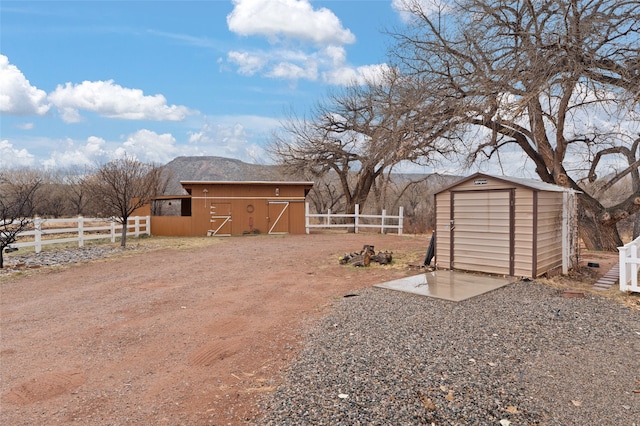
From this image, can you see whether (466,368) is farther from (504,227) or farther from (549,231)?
(549,231)

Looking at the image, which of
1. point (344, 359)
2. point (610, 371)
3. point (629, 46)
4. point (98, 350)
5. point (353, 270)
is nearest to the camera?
point (610, 371)

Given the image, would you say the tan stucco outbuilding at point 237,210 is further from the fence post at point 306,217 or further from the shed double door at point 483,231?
the shed double door at point 483,231

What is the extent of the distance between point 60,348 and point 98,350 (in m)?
0.48

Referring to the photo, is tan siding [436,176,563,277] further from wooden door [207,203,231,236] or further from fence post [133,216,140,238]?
fence post [133,216,140,238]

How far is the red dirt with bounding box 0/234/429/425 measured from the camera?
315 cm

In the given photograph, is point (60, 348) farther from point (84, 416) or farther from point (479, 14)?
point (479, 14)

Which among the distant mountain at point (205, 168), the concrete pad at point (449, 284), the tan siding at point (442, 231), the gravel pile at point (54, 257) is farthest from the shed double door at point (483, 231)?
the distant mountain at point (205, 168)

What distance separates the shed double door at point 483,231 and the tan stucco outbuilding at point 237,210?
1142 cm

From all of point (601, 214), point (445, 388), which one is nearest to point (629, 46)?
point (601, 214)

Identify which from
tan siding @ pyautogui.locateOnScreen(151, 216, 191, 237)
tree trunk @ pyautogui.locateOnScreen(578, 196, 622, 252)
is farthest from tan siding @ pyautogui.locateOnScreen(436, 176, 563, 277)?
tan siding @ pyautogui.locateOnScreen(151, 216, 191, 237)

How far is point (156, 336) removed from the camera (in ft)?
15.8

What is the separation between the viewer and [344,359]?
148 inches

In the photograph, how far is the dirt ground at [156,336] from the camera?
10.3 feet

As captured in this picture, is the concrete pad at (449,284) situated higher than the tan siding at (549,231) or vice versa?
the tan siding at (549,231)
